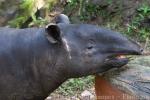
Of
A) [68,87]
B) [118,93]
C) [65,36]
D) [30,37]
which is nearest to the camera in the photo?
[118,93]

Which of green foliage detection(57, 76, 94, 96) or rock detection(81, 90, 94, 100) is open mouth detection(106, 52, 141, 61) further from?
green foliage detection(57, 76, 94, 96)

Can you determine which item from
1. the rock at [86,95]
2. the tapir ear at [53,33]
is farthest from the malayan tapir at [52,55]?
the rock at [86,95]

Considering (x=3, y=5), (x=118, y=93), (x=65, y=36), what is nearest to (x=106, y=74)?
(x=118, y=93)

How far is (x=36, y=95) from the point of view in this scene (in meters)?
4.30

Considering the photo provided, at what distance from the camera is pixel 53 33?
12.9 ft

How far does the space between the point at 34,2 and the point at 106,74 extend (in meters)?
3.70

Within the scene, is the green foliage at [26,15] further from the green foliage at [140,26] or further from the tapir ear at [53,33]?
the tapir ear at [53,33]

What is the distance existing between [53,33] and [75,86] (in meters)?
2.02

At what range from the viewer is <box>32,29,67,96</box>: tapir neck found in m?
3.99

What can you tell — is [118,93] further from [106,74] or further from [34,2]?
[34,2]

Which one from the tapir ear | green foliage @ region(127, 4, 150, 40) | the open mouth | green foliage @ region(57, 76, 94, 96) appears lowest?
green foliage @ region(57, 76, 94, 96)

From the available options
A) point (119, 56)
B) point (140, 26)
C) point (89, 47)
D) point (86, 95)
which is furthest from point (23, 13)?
point (119, 56)

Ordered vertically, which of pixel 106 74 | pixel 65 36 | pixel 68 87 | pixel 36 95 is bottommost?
pixel 68 87

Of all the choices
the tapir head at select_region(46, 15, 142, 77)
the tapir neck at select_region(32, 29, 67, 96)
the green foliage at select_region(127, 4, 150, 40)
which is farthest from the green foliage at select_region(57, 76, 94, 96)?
the tapir head at select_region(46, 15, 142, 77)
